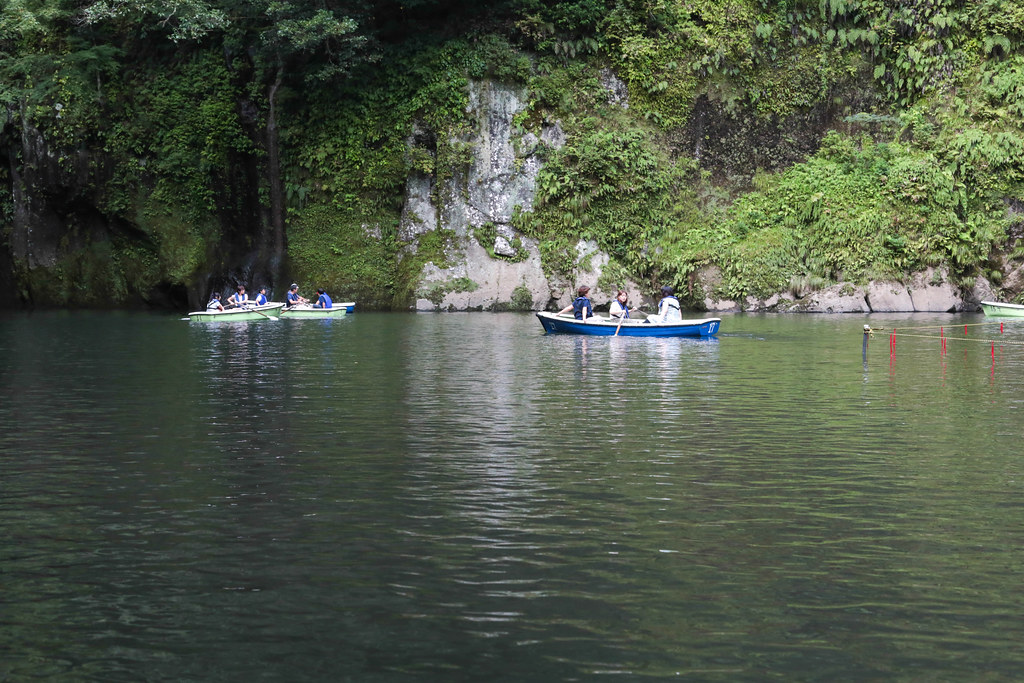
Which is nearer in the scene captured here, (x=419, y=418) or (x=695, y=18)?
(x=419, y=418)

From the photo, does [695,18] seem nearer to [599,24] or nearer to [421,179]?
[599,24]

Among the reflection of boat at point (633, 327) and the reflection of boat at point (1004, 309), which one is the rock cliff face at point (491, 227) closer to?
the reflection of boat at point (1004, 309)

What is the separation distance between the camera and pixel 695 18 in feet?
163

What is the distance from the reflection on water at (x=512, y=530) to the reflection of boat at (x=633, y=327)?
10712 mm

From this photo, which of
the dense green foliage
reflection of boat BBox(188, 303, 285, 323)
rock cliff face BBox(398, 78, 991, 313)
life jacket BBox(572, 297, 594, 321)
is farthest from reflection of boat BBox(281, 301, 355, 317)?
life jacket BBox(572, 297, 594, 321)

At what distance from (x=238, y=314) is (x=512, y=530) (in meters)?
32.4

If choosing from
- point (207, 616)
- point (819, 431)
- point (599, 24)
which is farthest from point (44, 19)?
point (207, 616)

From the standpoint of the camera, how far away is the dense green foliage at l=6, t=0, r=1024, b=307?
4653 cm

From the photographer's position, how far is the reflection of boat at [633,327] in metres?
29.7

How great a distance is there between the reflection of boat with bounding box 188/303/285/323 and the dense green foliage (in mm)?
8001

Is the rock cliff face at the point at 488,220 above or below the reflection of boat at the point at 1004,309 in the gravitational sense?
above

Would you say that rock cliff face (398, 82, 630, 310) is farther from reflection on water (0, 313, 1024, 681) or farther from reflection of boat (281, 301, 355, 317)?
reflection on water (0, 313, 1024, 681)

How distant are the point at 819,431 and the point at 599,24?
3816 cm

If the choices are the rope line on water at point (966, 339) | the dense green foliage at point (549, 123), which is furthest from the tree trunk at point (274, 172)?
the rope line on water at point (966, 339)
